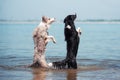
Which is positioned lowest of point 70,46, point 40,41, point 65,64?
point 65,64

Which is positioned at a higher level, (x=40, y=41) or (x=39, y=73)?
(x=40, y=41)

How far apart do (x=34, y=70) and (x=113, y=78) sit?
3.51 meters

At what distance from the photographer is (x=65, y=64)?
21125 millimetres

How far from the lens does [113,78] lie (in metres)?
18.4

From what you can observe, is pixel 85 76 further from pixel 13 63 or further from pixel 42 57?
pixel 13 63

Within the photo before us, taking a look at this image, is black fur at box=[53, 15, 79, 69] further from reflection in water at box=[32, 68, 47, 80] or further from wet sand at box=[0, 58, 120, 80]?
reflection in water at box=[32, 68, 47, 80]

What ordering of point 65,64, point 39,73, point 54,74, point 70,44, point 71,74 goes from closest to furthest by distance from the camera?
point 54,74
point 71,74
point 39,73
point 65,64
point 70,44

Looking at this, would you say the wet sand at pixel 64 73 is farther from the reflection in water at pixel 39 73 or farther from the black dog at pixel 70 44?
the black dog at pixel 70 44

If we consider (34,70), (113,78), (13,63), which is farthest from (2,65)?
(113,78)

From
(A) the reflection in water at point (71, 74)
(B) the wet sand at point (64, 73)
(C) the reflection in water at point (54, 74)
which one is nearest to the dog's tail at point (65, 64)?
(B) the wet sand at point (64, 73)

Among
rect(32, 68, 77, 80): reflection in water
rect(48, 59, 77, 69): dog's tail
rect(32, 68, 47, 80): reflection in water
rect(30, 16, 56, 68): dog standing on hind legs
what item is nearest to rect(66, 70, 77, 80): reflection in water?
rect(32, 68, 77, 80): reflection in water

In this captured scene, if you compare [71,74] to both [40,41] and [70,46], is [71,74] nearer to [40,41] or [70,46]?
[70,46]

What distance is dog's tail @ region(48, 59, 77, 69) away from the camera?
824 inches

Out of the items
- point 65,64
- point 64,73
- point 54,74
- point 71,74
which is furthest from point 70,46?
point 54,74
